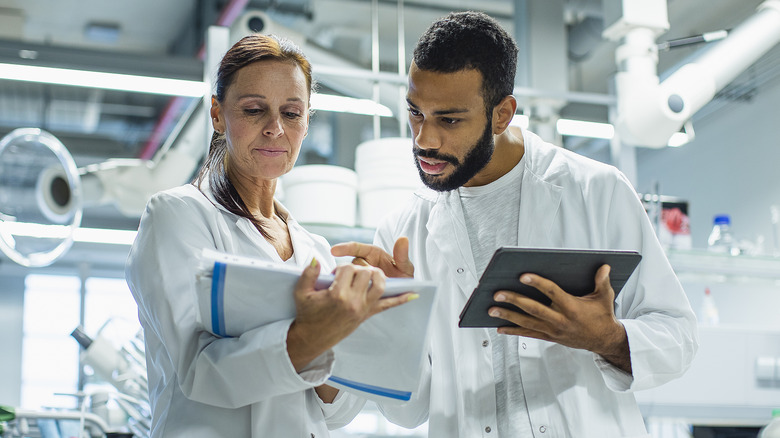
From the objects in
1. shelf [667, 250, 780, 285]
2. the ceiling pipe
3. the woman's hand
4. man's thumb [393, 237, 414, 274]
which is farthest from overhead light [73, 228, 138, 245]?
the woman's hand

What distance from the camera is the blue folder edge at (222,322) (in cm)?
102

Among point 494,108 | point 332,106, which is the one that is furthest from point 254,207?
point 332,106

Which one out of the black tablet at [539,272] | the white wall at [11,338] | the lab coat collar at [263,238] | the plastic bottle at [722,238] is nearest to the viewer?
the black tablet at [539,272]

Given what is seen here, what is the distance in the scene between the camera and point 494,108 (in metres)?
1.59

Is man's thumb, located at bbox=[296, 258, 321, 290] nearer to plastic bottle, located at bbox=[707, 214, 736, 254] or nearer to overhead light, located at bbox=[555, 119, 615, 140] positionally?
plastic bottle, located at bbox=[707, 214, 736, 254]

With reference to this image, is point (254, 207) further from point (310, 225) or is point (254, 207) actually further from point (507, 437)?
point (310, 225)

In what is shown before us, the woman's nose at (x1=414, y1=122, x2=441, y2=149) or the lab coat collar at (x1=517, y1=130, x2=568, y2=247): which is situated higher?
the woman's nose at (x1=414, y1=122, x2=441, y2=149)

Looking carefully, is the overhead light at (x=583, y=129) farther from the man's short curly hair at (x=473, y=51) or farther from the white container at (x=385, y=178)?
the man's short curly hair at (x=473, y=51)

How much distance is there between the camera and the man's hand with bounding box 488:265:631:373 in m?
1.21

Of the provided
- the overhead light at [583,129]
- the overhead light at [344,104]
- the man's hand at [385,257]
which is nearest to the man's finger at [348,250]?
the man's hand at [385,257]

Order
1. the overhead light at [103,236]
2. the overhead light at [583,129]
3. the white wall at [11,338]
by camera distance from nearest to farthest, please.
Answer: the overhead light at [583,129], the overhead light at [103,236], the white wall at [11,338]

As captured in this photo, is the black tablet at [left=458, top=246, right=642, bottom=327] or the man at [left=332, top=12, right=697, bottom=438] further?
the man at [left=332, top=12, right=697, bottom=438]

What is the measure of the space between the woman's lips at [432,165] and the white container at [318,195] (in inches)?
38.3

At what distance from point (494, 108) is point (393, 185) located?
99 centimetres
